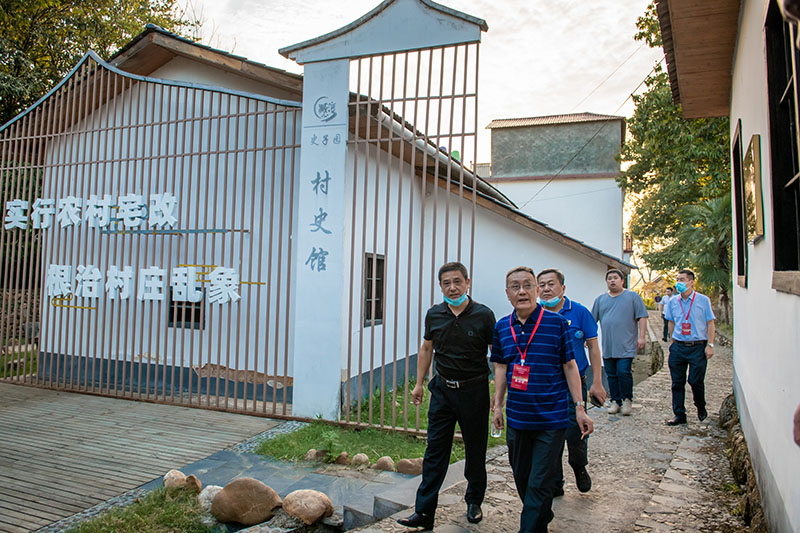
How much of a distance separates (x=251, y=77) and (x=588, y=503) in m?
7.28

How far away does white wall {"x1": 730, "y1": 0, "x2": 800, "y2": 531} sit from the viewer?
283 cm

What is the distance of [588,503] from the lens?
4.34 meters

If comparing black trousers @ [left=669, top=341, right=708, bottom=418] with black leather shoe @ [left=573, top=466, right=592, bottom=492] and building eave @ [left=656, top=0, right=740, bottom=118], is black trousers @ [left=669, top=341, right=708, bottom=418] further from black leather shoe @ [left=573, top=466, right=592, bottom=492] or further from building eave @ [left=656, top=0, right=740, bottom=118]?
building eave @ [left=656, top=0, right=740, bottom=118]

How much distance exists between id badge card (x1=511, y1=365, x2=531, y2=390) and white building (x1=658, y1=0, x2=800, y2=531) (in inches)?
54.0

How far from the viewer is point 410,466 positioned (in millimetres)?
5344

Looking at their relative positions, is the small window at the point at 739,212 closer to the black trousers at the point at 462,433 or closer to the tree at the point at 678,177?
the tree at the point at 678,177

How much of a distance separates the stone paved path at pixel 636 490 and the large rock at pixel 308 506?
632 mm

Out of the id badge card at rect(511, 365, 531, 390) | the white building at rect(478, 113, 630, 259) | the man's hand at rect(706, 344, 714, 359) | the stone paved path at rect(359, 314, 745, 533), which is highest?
the white building at rect(478, 113, 630, 259)

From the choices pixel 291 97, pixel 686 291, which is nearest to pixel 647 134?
pixel 686 291

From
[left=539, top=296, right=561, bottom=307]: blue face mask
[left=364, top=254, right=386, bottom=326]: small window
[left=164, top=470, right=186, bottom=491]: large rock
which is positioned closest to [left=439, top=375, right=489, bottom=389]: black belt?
[left=539, top=296, right=561, bottom=307]: blue face mask

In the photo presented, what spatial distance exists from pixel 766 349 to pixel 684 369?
2927mm

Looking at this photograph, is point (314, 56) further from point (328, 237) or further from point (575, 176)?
point (575, 176)

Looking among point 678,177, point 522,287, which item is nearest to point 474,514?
point 522,287

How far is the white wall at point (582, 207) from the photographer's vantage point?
936 inches
